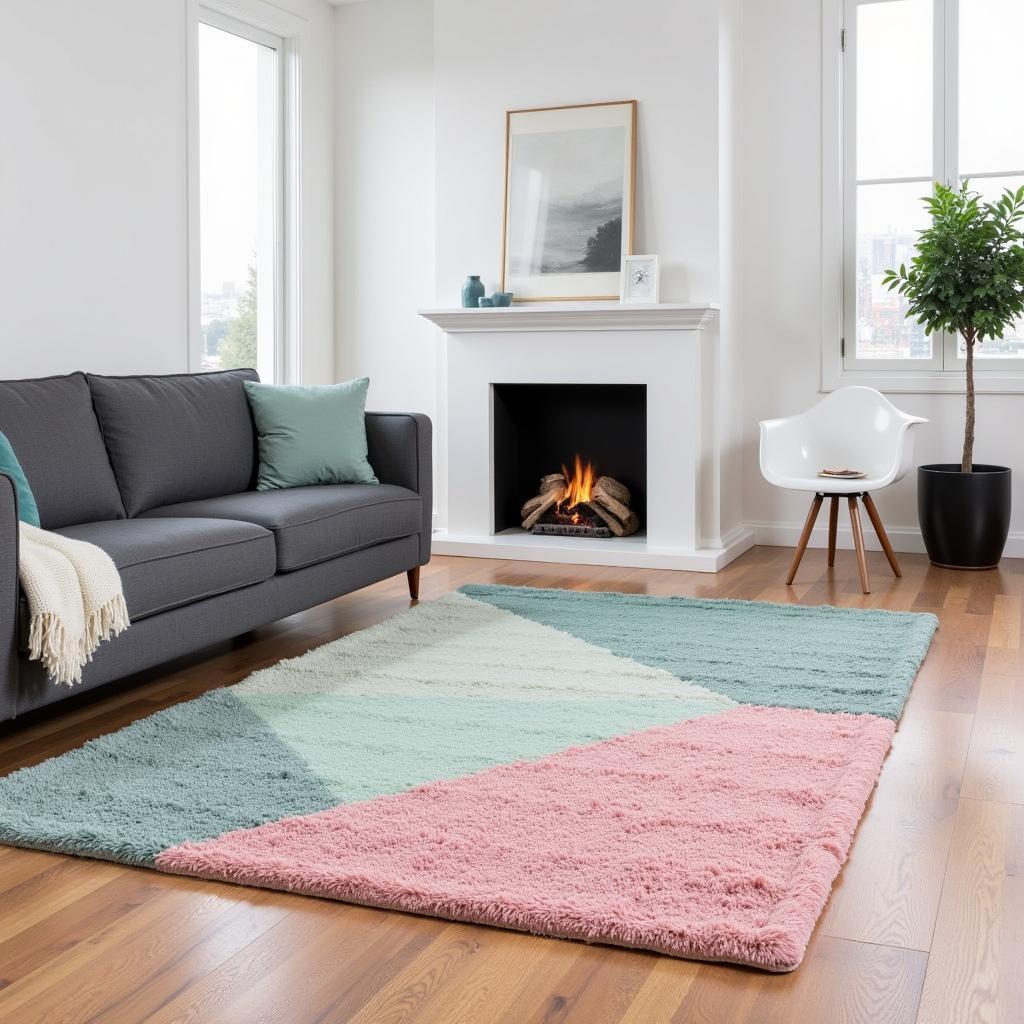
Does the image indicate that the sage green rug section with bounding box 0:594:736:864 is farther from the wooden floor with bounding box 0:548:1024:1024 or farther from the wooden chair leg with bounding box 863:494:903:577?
the wooden chair leg with bounding box 863:494:903:577

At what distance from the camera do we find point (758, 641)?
3891 millimetres

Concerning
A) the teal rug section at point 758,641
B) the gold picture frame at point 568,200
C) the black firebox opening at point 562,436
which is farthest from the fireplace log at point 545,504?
the teal rug section at point 758,641

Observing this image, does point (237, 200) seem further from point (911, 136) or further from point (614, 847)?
point (614, 847)

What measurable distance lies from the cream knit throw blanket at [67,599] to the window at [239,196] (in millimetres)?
2506

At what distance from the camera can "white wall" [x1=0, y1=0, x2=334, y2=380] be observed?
169 inches

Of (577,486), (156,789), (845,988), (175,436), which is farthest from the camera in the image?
(577,486)

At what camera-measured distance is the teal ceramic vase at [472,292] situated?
18.5ft

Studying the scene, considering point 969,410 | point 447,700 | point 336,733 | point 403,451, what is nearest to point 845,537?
point 969,410

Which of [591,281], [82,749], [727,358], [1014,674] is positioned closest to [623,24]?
[591,281]

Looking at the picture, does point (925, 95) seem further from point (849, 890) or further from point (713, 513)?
point (849, 890)

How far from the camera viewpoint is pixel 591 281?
18.2 ft

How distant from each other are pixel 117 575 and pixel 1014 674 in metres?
2.50

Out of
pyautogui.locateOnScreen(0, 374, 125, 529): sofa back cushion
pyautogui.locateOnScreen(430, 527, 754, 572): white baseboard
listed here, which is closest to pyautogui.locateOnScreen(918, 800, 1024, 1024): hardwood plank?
pyautogui.locateOnScreen(0, 374, 125, 529): sofa back cushion

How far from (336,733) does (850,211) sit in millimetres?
3972
